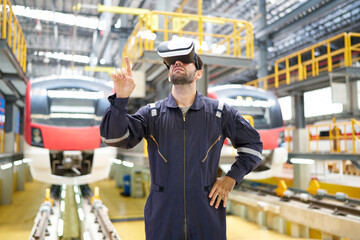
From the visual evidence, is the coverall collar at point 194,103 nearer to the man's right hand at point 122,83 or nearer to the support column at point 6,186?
Result: the man's right hand at point 122,83

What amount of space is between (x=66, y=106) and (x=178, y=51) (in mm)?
4260

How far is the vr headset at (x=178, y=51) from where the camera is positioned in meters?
1.70

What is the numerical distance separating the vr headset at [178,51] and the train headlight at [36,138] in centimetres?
416

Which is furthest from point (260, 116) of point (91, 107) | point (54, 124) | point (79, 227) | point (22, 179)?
point (22, 179)

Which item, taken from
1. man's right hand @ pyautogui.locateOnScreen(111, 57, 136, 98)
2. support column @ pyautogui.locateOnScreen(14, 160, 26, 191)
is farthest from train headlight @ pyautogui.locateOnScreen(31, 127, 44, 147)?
support column @ pyautogui.locateOnScreen(14, 160, 26, 191)

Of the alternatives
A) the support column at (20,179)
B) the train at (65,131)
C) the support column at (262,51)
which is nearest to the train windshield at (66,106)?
the train at (65,131)

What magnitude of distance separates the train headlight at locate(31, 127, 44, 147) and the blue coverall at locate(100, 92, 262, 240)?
3.96 m

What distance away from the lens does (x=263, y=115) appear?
239 inches

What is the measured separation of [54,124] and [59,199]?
287 centimetres

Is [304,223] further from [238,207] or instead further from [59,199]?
[59,199]

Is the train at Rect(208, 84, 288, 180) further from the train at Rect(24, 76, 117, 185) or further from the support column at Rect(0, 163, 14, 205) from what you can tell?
the support column at Rect(0, 163, 14, 205)

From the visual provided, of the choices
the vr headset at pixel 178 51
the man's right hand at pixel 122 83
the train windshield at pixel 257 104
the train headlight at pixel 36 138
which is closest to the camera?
the man's right hand at pixel 122 83

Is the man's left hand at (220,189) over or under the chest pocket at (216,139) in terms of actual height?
under

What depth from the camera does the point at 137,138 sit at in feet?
5.82
